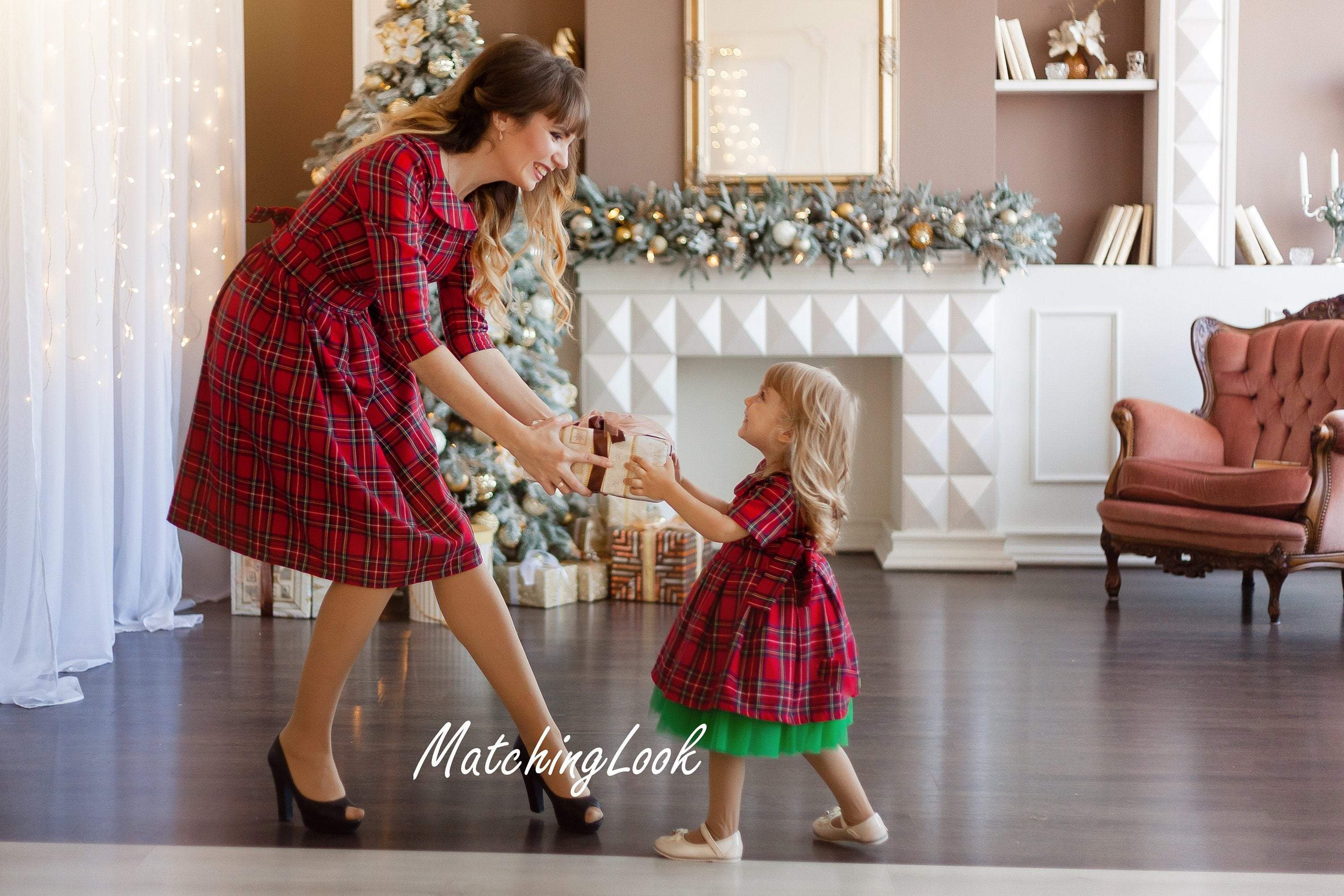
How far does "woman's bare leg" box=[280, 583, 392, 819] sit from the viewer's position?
1.80 meters

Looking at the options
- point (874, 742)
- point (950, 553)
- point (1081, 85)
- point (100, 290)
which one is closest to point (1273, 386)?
point (950, 553)

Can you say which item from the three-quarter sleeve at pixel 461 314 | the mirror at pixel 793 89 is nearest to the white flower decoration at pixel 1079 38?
the mirror at pixel 793 89

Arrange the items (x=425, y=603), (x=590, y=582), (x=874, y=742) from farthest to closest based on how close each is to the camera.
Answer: (x=590, y=582) → (x=425, y=603) → (x=874, y=742)

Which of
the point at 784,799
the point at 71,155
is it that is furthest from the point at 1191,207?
the point at 71,155

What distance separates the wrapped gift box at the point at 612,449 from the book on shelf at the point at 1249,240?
3.82 meters

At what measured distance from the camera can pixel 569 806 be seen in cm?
187

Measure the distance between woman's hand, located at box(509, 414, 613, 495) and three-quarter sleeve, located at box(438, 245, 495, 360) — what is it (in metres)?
0.26

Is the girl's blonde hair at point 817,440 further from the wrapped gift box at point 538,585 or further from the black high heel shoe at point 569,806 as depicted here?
the wrapped gift box at point 538,585

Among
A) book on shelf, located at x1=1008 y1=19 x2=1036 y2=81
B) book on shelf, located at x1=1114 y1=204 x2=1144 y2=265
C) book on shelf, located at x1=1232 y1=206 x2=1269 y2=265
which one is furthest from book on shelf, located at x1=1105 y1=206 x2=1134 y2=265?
book on shelf, located at x1=1008 y1=19 x2=1036 y2=81

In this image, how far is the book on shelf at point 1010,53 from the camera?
15.5ft

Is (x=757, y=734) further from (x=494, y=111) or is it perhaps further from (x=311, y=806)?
(x=494, y=111)

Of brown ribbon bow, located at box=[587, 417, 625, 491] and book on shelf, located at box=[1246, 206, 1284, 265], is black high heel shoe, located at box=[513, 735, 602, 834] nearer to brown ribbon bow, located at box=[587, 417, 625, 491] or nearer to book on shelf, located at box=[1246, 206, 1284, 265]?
brown ribbon bow, located at box=[587, 417, 625, 491]

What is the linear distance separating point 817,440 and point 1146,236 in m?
3.50

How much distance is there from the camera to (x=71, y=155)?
2885 mm
